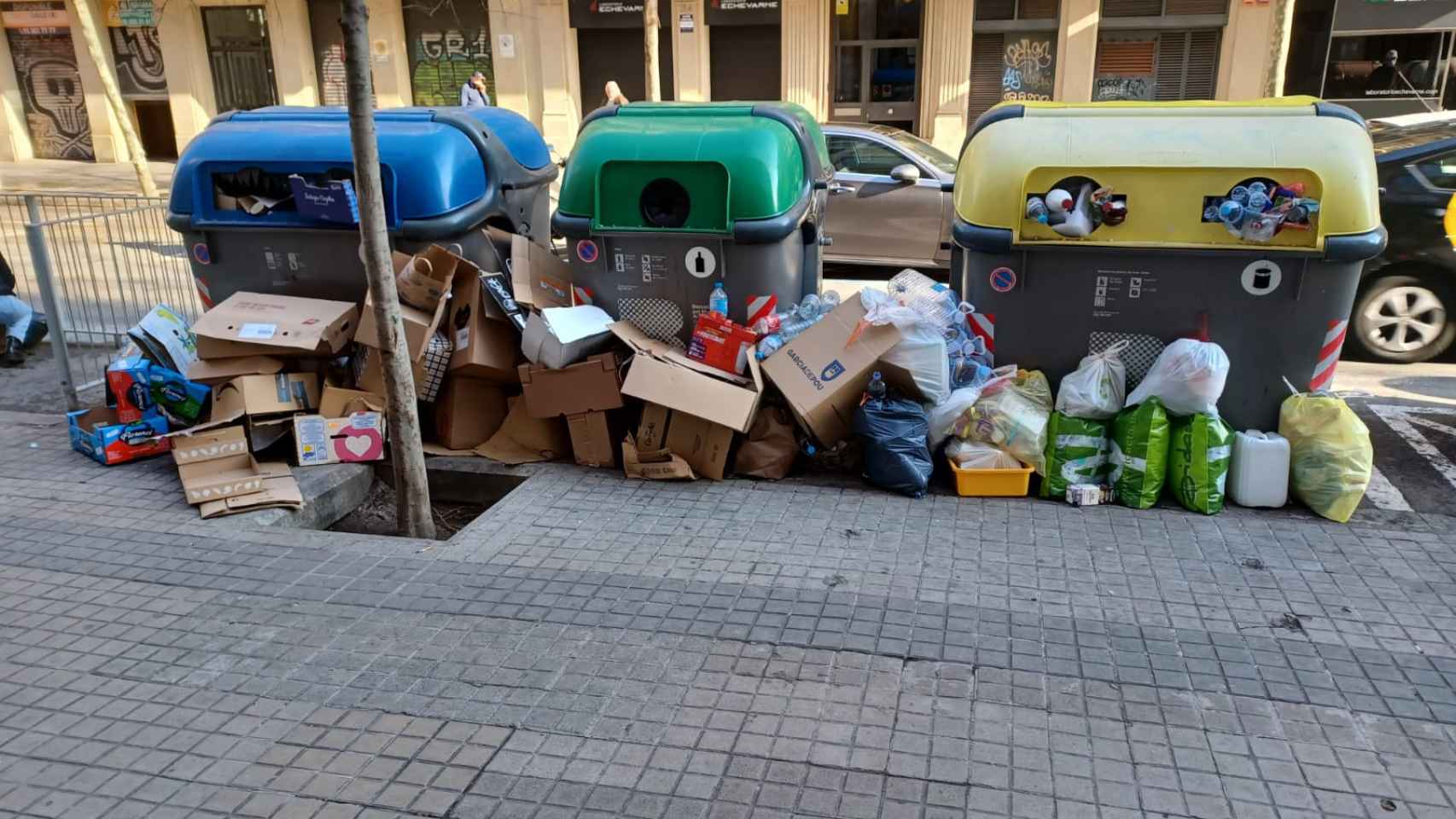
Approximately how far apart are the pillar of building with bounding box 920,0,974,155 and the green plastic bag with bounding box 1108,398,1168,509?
12.7m

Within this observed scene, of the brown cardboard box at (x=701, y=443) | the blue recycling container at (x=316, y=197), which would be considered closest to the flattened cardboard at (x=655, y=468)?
the brown cardboard box at (x=701, y=443)

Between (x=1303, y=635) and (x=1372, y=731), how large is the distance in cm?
59

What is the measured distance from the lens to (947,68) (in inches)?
670

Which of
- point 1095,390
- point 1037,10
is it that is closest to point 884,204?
point 1095,390

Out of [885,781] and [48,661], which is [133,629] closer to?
[48,661]

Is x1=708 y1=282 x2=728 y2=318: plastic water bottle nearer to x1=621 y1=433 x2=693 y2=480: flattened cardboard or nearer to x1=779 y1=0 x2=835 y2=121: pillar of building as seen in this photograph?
x1=621 y1=433 x2=693 y2=480: flattened cardboard

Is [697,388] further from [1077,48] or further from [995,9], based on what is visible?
[995,9]

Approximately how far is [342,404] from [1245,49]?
1542 cm

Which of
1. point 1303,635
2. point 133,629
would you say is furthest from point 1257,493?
point 133,629

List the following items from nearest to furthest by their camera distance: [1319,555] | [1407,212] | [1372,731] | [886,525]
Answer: [1372,731] < [1319,555] < [886,525] < [1407,212]

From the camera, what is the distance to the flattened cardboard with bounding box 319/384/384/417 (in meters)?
5.66

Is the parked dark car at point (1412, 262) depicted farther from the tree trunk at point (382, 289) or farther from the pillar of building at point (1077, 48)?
the pillar of building at point (1077, 48)

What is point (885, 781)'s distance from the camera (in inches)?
121

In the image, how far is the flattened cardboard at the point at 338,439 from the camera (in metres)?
5.48
